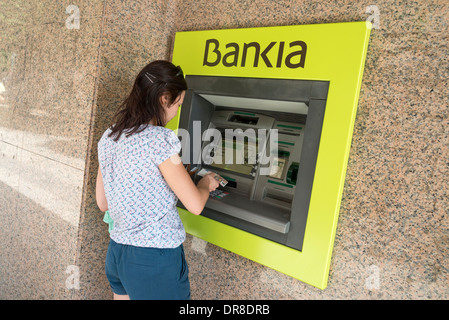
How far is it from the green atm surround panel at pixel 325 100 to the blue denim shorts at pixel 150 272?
0.48m

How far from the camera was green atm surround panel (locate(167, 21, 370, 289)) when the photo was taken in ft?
4.87

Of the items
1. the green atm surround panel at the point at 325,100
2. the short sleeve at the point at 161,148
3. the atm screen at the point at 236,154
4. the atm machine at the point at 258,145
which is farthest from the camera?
the atm screen at the point at 236,154

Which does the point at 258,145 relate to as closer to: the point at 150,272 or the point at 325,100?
the point at 325,100

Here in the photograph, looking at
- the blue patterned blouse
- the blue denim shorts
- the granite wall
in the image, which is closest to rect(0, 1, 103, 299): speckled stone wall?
the granite wall

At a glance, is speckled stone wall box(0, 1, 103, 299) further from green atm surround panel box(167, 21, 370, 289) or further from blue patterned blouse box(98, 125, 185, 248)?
green atm surround panel box(167, 21, 370, 289)

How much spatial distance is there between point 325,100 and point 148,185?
95 cm

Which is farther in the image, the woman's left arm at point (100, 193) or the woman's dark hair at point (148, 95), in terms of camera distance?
the woman's left arm at point (100, 193)

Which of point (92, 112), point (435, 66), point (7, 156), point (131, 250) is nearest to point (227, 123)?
point (92, 112)

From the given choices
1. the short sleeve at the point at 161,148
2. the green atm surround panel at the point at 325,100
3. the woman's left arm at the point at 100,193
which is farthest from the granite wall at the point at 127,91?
the short sleeve at the point at 161,148

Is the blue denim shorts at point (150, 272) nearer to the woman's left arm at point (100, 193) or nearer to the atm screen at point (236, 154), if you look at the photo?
the woman's left arm at point (100, 193)

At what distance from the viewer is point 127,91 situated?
2141 mm

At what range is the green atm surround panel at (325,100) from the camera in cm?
149

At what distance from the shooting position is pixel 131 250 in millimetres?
1439
